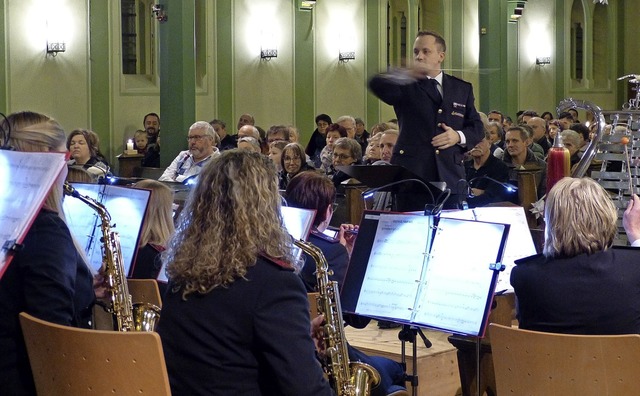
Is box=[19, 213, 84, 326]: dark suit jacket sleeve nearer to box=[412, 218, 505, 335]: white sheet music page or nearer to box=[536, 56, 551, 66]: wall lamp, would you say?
box=[412, 218, 505, 335]: white sheet music page

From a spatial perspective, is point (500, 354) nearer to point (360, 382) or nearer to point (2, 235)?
point (360, 382)

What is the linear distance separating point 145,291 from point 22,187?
151 centimetres

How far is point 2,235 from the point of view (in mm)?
2633

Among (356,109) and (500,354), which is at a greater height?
(356,109)

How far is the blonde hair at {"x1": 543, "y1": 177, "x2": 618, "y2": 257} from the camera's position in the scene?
3344 millimetres

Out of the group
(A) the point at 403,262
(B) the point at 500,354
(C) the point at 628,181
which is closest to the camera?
(B) the point at 500,354

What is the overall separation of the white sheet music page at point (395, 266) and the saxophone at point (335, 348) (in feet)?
1.49

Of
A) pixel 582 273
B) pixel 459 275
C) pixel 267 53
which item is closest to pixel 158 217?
pixel 459 275

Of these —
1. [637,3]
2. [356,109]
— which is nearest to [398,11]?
[356,109]

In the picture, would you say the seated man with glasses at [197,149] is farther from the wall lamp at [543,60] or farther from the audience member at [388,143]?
the wall lamp at [543,60]

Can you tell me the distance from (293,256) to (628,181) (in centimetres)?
279

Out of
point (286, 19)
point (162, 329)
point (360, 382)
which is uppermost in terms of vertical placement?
point (286, 19)

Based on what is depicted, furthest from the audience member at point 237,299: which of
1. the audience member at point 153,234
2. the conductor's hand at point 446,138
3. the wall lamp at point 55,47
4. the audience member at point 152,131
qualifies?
the wall lamp at point 55,47

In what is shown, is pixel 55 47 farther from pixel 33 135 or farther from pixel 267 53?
pixel 33 135
